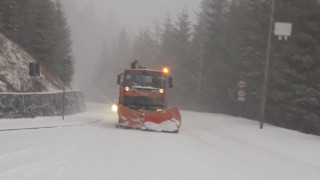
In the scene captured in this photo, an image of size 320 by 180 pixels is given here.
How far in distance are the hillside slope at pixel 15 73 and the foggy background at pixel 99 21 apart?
79595 mm

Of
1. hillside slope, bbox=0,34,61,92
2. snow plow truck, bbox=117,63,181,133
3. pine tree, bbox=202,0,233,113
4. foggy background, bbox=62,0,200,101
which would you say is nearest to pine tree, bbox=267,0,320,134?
snow plow truck, bbox=117,63,181,133

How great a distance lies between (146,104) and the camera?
16.7 m

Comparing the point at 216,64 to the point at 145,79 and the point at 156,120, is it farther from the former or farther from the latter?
the point at 156,120

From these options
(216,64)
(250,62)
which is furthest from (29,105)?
(216,64)

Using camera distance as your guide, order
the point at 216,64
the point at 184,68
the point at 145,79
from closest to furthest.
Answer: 1. the point at 145,79
2. the point at 216,64
3. the point at 184,68

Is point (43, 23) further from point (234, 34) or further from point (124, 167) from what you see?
point (124, 167)

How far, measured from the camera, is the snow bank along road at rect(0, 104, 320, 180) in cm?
725

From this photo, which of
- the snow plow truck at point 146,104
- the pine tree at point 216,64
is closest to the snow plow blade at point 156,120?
the snow plow truck at point 146,104

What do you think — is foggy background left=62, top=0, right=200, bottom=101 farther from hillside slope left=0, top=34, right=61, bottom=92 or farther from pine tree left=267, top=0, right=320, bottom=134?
pine tree left=267, top=0, right=320, bottom=134

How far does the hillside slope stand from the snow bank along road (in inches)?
262

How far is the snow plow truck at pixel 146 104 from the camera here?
15.6 meters

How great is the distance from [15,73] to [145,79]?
30.5 feet

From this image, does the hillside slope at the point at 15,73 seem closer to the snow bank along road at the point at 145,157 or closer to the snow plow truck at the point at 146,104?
the snow bank along road at the point at 145,157

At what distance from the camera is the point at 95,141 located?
11469 mm
